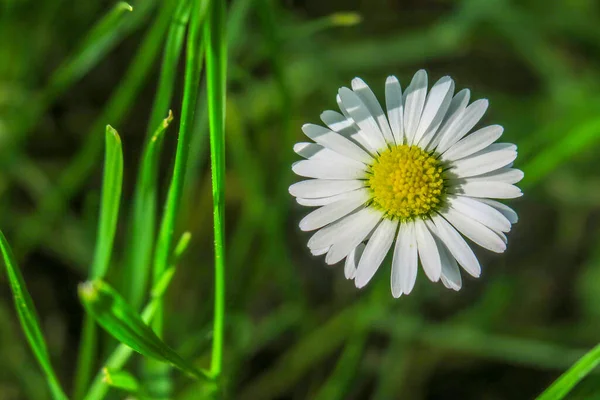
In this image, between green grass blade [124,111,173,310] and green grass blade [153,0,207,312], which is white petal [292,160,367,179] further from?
green grass blade [124,111,173,310]

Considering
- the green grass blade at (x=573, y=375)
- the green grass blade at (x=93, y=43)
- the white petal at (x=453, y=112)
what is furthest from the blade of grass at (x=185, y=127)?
the green grass blade at (x=573, y=375)

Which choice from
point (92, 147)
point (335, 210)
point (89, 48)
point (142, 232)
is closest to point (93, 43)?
point (89, 48)

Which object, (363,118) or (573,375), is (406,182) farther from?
(573,375)

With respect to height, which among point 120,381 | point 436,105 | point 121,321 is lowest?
point 120,381

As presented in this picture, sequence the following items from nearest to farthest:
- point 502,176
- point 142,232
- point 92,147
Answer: point 502,176 < point 142,232 < point 92,147

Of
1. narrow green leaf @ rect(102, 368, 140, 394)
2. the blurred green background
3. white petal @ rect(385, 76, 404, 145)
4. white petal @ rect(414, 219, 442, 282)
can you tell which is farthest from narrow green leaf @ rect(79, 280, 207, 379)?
the blurred green background
